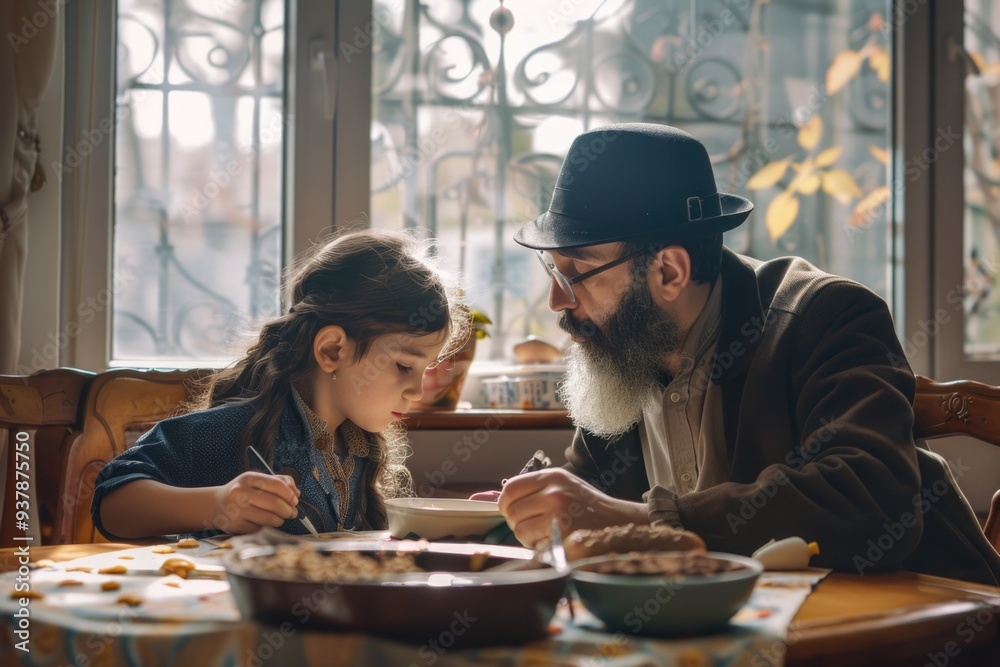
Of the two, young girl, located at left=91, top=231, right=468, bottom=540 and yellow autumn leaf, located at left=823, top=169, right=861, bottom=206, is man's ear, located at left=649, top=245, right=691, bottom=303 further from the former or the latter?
yellow autumn leaf, located at left=823, top=169, right=861, bottom=206

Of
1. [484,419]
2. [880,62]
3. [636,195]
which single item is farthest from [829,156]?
[636,195]

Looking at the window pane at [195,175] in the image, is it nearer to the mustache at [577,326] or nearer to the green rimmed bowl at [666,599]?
the mustache at [577,326]

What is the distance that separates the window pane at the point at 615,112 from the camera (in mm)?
2881

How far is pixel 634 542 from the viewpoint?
100cm

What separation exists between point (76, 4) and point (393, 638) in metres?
2.47

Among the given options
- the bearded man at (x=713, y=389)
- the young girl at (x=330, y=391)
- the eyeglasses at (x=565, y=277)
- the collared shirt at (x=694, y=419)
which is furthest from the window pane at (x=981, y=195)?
the young girl at (x=330, y=391)

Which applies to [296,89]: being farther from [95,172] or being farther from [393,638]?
[393,638]

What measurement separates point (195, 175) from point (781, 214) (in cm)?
186

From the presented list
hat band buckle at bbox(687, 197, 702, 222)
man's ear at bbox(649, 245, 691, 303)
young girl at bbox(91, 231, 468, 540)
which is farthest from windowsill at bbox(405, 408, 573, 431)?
hat band buckle at bbox(687, 197, 702, 222)

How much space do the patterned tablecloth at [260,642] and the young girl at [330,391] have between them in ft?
2.31

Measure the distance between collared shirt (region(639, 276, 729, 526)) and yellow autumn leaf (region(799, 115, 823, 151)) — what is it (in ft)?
4.93

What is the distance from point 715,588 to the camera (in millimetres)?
760

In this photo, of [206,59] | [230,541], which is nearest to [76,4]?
[206,59]

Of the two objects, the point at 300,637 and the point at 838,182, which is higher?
the point at 838,182
